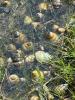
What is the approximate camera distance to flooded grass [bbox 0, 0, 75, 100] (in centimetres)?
223

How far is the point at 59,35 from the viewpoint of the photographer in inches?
99.8

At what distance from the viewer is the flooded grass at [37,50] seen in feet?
7.31

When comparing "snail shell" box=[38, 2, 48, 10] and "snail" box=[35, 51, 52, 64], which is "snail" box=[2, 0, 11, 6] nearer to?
"snail shell" box=[38, 2, 48, 10]

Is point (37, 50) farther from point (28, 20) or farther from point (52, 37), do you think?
point (28, 20)

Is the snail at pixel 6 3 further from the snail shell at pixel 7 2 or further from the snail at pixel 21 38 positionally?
the snail at pixel 21 38

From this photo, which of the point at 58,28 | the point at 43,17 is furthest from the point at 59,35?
the point at 43,17

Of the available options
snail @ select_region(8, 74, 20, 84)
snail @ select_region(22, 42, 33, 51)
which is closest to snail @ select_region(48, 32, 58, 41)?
snail @ select_region(22, 42, 33, 51)

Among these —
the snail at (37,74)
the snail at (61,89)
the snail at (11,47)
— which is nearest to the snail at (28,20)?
the snail at (11,47)

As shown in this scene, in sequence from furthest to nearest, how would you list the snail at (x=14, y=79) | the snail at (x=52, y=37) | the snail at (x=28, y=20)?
the snail at (x=28, y=20) → the snail at (x=52, y=37) → the snail at (x=14, y=79)

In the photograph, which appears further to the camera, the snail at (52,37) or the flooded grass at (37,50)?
the snail at (52,37)

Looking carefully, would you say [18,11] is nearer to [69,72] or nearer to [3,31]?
[3,31]

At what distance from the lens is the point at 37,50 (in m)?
2.47

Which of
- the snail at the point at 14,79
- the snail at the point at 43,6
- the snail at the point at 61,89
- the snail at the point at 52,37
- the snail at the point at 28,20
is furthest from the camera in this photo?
the snail at the point at 43,6

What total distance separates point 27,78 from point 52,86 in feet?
0.60
